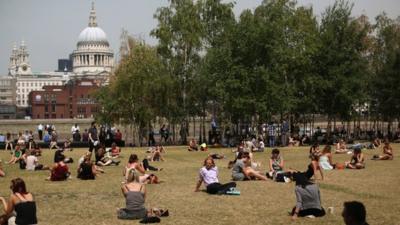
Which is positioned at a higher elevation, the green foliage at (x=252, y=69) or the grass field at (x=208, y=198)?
the green foliage at (x=252, y=69)

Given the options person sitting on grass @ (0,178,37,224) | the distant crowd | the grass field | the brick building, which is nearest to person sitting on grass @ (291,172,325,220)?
the distant crowd

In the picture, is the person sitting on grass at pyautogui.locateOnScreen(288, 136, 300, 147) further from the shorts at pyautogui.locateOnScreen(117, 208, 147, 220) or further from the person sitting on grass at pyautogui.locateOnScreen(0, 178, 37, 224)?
the person sitting on grass at pyautogui.locateOnScreen(0, 178, 37, 224)

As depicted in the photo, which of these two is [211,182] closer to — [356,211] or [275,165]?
[275,165]

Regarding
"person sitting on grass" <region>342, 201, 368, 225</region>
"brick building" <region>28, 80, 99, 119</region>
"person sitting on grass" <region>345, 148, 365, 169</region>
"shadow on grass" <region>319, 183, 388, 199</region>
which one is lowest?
"shadow on grass" <region>319, 183, 388, 199</region>

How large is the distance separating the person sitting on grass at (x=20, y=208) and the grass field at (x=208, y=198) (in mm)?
1580

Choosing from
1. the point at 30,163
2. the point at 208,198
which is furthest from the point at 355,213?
the point at 30,163

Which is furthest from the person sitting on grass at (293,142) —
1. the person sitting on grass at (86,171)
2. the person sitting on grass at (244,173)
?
the person sitting on grass at (86,171)

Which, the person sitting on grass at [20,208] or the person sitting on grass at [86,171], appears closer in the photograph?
the person sitting on grass at [20,208]

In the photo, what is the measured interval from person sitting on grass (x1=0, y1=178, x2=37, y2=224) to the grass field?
158 centimetres

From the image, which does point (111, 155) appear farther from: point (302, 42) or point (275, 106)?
point (302, 42)

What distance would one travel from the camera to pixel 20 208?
1335 cm

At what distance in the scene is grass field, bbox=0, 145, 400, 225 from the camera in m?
15.7

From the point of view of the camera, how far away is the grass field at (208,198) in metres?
15.7

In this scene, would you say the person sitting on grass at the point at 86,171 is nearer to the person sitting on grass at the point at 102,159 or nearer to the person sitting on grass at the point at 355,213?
the person sitting on grass at the point at 102,159
